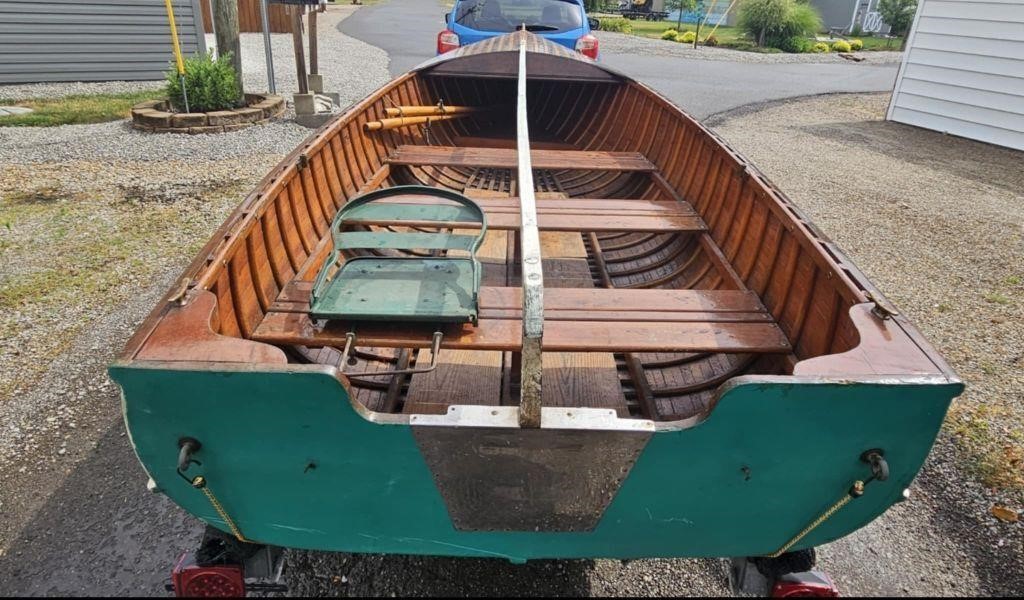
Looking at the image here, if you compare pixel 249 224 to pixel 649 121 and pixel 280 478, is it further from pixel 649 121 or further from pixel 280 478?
pixel 649 121

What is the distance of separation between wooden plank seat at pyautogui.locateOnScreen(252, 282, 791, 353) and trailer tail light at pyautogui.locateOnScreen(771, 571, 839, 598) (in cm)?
96

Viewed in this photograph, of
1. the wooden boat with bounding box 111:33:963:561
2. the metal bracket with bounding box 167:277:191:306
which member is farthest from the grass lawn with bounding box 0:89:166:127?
the metal bracket with bounding box 167:277:191:306

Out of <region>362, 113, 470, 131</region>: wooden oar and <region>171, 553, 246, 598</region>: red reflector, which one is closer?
<region>171, 553, 246, 598</region>: red reflector

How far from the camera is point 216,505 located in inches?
78.1

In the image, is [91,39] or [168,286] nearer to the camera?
[168,286]

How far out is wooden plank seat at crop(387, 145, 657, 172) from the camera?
5320mm

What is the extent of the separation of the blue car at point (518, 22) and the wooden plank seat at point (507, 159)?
13.7 feet

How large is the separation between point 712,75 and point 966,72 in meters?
7.26

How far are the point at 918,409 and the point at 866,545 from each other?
157 centimetres

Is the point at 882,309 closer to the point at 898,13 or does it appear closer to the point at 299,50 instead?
the point at 299,50

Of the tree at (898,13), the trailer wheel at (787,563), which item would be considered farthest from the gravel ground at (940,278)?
the tree at (898,13)

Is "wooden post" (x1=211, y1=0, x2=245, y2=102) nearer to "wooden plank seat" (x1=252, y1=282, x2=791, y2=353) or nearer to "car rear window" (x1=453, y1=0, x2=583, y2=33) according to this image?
"car rear window" (x1=453, y1=0, x2=583, y2=33)

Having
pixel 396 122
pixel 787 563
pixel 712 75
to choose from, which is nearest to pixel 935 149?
pixel 712 75

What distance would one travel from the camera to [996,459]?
11.3ft
